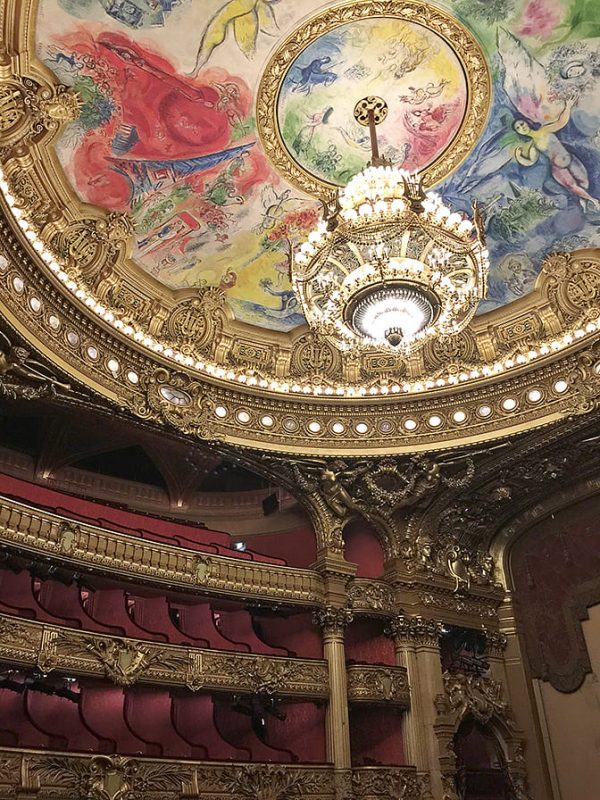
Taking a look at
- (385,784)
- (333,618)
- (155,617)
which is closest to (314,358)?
(333,618)

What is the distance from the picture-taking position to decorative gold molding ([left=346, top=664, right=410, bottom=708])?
12.2m

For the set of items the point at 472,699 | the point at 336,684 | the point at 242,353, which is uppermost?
the point at 242,353

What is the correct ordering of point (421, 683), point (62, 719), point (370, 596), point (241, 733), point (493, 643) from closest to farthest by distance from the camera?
point (62, 719), point (241, 733), point (421, 683), point (370, 596), point (493, 643)

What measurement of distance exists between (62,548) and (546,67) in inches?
389

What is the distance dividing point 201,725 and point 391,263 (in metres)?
7.91

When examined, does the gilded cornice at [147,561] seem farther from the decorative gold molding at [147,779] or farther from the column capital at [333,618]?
the decorative gold molding at [147,779]

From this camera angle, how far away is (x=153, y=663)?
10562 millimetres

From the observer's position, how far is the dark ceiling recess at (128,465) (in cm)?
1501

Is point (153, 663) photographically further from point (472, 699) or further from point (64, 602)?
point (472, 699)

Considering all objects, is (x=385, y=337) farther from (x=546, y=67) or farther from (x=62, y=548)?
(x=62, y=548)

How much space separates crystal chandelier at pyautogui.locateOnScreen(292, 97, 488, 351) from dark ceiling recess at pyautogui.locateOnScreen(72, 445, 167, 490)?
728cm

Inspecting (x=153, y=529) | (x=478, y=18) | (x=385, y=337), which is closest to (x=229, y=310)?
(x=153, y=529)

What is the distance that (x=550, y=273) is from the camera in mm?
12922

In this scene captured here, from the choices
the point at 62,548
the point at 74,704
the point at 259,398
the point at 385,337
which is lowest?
the point at 74,704
